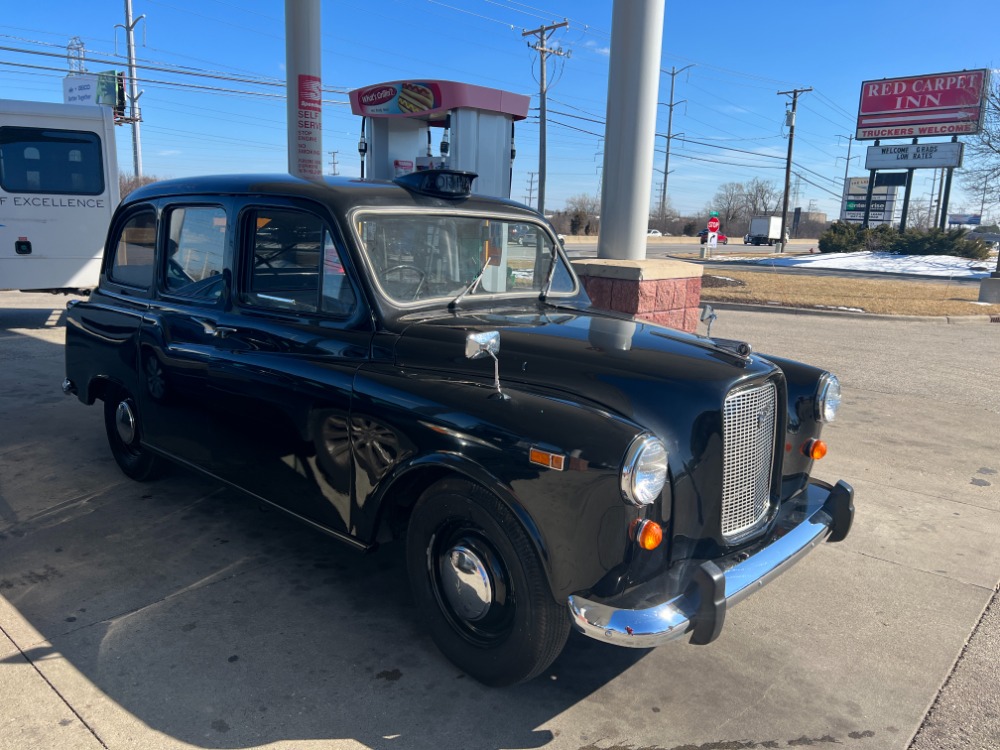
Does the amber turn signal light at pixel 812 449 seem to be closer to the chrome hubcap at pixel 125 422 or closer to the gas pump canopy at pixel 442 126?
the chrome hubcap at pixel 125 422

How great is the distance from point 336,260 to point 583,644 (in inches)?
76.8

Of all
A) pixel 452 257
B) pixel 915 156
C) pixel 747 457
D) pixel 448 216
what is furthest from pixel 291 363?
pixel 915 156

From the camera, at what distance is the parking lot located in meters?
2.65

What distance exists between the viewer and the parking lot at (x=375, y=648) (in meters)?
2.65

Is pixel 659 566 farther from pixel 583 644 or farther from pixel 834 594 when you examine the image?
pixel 834 594

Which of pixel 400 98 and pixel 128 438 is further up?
pixel 400 98

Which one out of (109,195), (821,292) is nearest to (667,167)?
(821,292)

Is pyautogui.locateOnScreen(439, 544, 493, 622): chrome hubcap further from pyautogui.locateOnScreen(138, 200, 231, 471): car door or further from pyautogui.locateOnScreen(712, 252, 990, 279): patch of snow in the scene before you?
pyautogui.locateOnScreen(712, 252, 990, 279): patch of snow

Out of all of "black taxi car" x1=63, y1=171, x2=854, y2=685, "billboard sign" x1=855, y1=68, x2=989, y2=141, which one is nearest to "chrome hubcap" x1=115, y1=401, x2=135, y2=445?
"black taxi car" x1=63, y1=171, x2=854, y2=685

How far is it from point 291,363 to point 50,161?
32.6 ft

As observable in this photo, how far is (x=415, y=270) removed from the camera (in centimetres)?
343

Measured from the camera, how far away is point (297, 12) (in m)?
7.96

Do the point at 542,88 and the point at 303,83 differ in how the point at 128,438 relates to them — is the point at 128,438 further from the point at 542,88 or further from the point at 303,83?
the point at 542,88

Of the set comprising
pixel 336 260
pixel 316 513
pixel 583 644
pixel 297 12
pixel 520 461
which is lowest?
pixel 583 644
